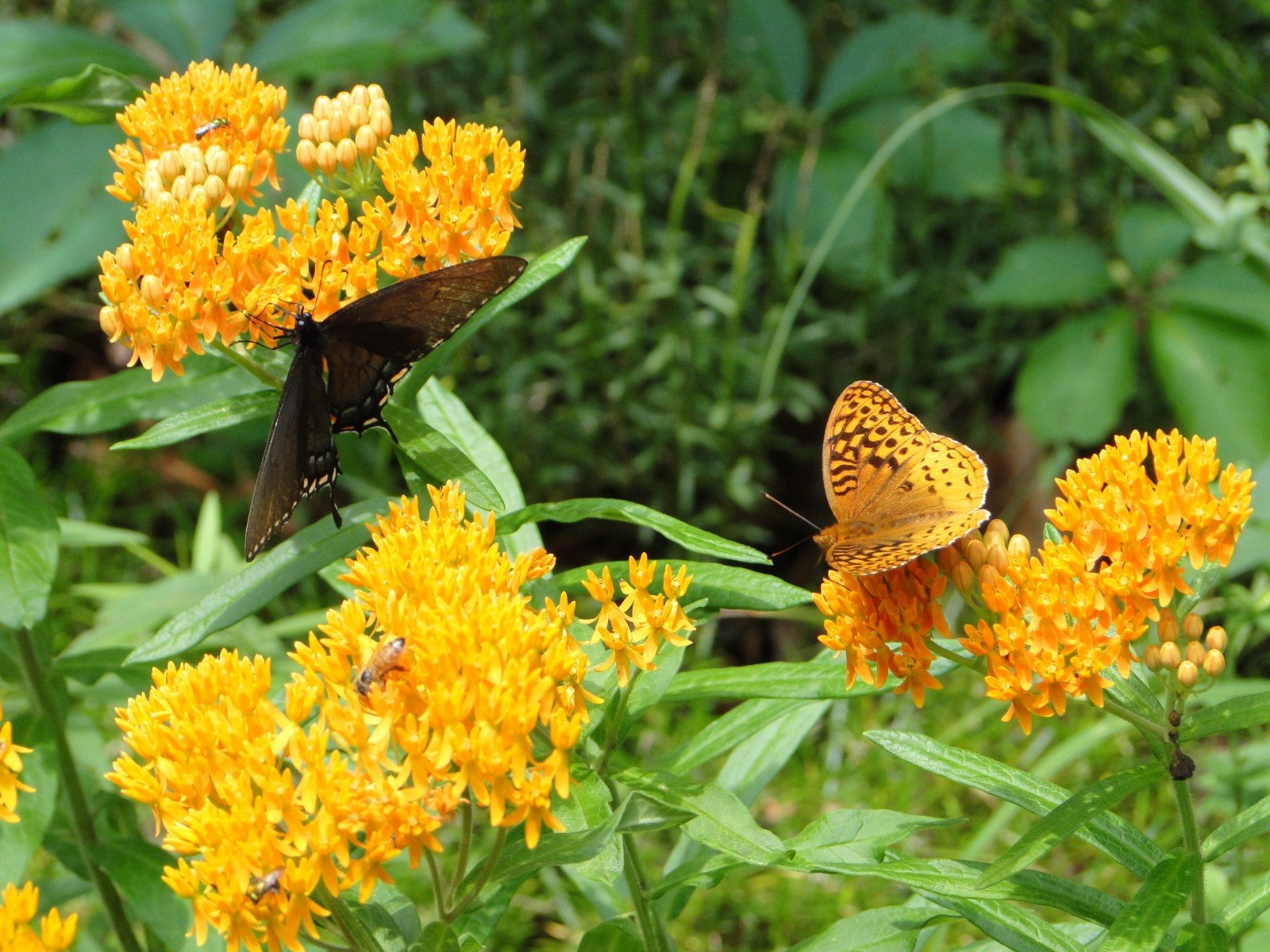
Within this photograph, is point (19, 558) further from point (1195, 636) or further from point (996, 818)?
point (996, 818)

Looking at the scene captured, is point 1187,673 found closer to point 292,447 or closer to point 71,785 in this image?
point 292,447

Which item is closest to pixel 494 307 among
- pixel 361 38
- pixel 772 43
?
pixel 361 38

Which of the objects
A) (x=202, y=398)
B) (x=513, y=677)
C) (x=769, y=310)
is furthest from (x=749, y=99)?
(x=513, y=677)

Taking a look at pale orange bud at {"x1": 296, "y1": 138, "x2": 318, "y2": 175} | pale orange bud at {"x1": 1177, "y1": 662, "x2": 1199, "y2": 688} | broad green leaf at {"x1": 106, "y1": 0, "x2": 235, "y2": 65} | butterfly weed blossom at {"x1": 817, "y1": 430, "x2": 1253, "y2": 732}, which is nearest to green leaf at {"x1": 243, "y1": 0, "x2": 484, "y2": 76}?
broad green leaf at {"x1": 106, "y1": 0, "x2": 235, "y2": 65}

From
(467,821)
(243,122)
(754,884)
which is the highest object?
(243,122)

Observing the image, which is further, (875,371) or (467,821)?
(875,371)

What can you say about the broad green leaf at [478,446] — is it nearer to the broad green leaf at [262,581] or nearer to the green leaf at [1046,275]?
the broad green leaf at [262,581]

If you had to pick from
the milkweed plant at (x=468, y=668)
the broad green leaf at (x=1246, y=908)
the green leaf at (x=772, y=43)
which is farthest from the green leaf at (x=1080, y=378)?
the broad green leaf at (x=1246, y=908)
